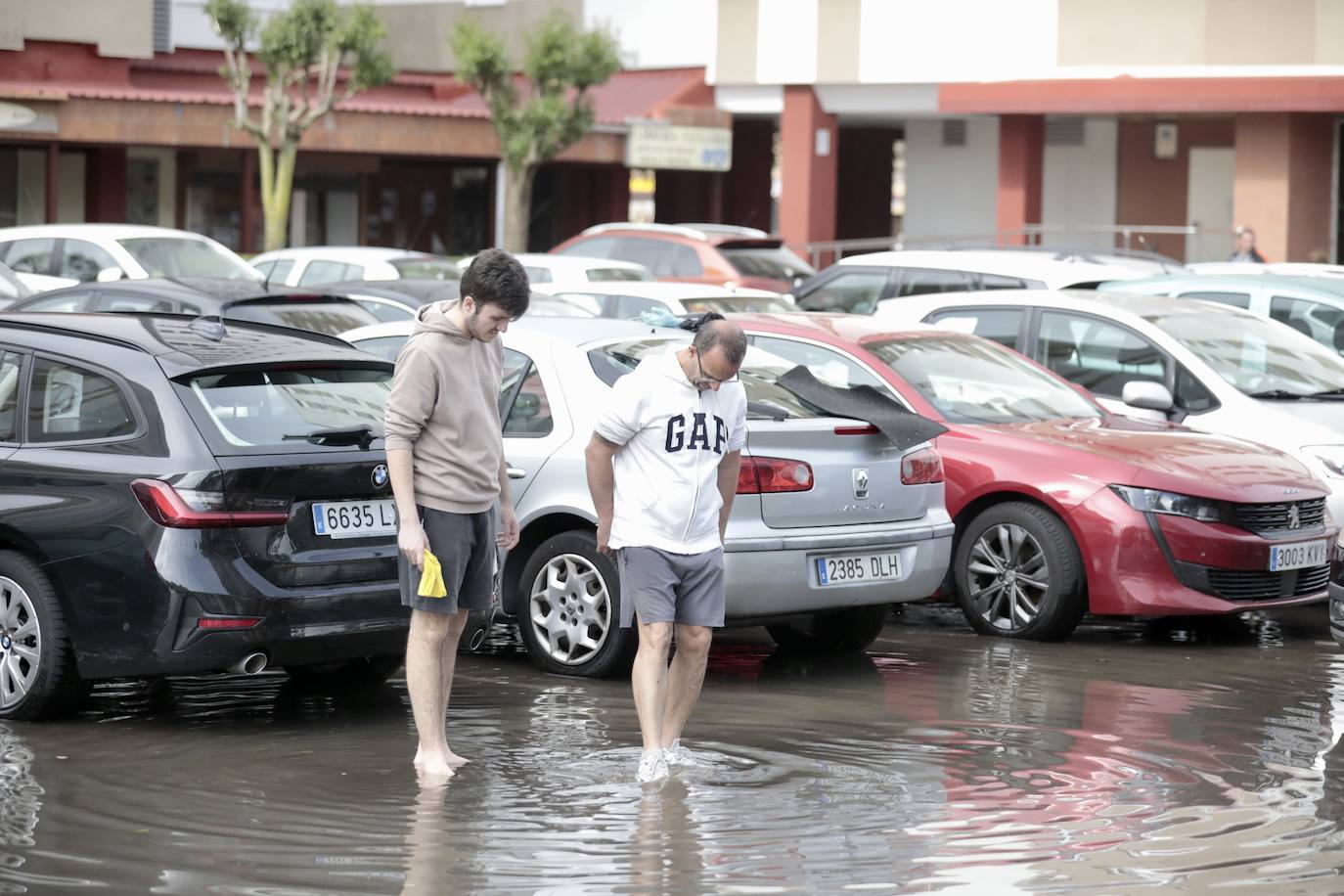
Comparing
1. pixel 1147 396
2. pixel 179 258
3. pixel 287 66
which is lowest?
pixel 1147 396

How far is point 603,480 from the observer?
6652 millimetres

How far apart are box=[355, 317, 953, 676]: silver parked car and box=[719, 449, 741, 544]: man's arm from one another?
3.92ft

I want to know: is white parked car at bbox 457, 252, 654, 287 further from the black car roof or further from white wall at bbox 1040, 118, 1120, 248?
white wall at bbox 1040, 118, 1120, 248

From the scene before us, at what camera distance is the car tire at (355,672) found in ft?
27.3

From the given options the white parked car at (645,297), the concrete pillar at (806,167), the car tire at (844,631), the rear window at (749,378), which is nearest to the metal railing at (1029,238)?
the concrete pillar at (806,167)

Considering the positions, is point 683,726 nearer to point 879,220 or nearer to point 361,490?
point 361,490

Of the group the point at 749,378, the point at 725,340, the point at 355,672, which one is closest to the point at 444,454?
the point at 725,340

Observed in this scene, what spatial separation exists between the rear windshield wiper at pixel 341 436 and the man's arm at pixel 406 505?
88cm

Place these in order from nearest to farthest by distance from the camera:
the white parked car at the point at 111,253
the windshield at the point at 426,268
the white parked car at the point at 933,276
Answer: the white parked car at the point at 933,276
the white parked car at the point at 111,253
the windshield at the point at 426,268

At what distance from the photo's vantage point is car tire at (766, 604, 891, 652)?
362 inches

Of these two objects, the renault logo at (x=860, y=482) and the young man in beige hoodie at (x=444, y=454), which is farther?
the renault logo at (x=860, y=482)

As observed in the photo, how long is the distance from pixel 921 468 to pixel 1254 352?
12.8 ft

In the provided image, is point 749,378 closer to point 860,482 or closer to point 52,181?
point 860,482

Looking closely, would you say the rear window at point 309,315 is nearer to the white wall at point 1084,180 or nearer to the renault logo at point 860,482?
the renault logo at point 860,482
